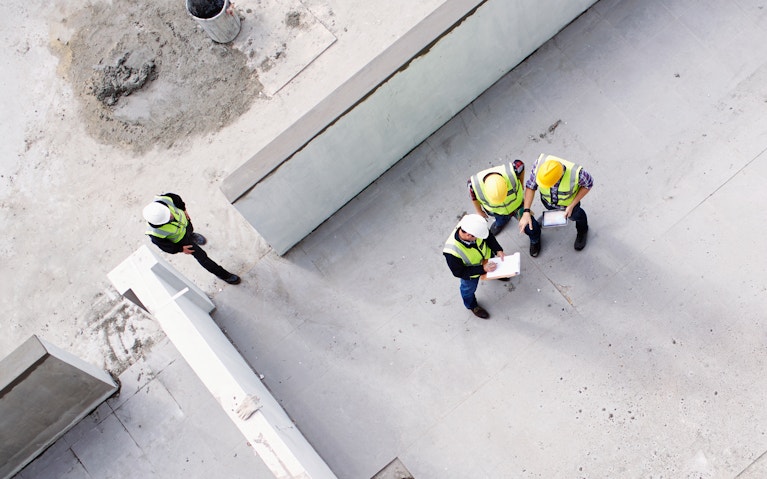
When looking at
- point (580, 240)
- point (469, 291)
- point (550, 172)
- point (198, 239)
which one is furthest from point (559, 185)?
point (198, 239)

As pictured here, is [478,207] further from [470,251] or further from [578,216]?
[578,216]

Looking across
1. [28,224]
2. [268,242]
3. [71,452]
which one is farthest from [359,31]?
[71,452]

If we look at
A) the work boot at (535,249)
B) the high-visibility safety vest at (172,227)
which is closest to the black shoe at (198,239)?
the high-visibility safety vest at (172,227)

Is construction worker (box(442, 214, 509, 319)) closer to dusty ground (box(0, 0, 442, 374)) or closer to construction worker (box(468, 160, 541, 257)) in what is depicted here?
construction worker (box(468, 160, 541, 257))

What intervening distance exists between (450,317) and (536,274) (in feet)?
3.37

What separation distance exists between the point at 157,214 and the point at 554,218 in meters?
3.85

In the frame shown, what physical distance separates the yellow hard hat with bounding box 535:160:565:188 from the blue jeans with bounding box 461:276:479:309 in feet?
3.51

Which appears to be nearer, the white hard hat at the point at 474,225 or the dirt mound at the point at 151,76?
the white hard hat at the point at 474,225

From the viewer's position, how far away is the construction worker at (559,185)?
5461 mm

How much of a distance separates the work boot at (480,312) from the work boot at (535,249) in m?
0.82

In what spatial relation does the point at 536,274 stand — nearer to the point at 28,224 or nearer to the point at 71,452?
the point at 71,452

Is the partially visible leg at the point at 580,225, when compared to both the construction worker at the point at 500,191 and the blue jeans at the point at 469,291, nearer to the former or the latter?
the construction worker at the point at 500,191

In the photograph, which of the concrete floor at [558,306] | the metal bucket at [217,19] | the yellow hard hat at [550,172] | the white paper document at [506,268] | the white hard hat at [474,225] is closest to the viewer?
the white hard hat at [474,225]

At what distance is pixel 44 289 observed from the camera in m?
7.45
